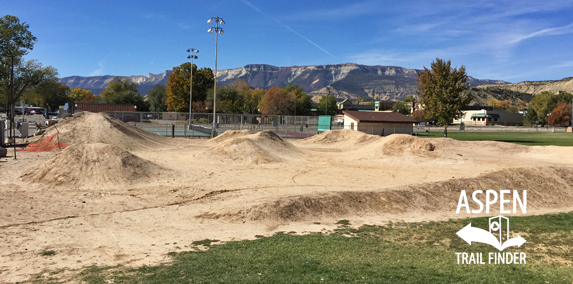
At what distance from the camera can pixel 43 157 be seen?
24875 millimetres

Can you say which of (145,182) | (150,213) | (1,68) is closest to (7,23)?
(1,68)

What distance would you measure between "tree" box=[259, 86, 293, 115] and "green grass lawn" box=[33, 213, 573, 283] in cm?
9747

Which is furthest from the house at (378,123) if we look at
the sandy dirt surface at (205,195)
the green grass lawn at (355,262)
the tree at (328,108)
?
the tree at (328,108)

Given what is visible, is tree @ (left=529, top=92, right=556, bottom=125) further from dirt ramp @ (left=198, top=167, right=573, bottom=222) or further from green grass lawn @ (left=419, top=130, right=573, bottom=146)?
dirt ramp @ (left=198, top=167, right=573, bottom=222)

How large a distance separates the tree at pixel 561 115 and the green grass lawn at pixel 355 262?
12465 cm

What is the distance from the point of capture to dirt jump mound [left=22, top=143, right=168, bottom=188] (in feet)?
57.7

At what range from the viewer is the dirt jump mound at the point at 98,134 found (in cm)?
3026

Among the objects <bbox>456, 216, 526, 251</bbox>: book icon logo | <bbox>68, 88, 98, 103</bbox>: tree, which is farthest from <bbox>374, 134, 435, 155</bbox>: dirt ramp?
<bbox>68, 88, 98, 103</bbox>: tree

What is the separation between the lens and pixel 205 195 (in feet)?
53.5

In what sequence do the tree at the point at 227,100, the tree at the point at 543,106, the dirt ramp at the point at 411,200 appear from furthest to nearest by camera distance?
1. the tree at the point at 543,106
2. the tree at the point at 227,100
3. the dirt ramp at the point at 411,200

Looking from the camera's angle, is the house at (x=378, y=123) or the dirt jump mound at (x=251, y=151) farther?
the house at (x=378, y=123)

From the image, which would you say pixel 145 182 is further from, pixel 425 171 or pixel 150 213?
pixel 425 171

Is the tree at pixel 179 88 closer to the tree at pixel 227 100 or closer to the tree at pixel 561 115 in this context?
the tree at pixel 227 100

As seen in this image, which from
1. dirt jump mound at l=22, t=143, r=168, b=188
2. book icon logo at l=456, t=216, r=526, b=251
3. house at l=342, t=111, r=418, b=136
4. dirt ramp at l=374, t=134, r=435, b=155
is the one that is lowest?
book icon logo at l=456, t=216, r=526, b=251
